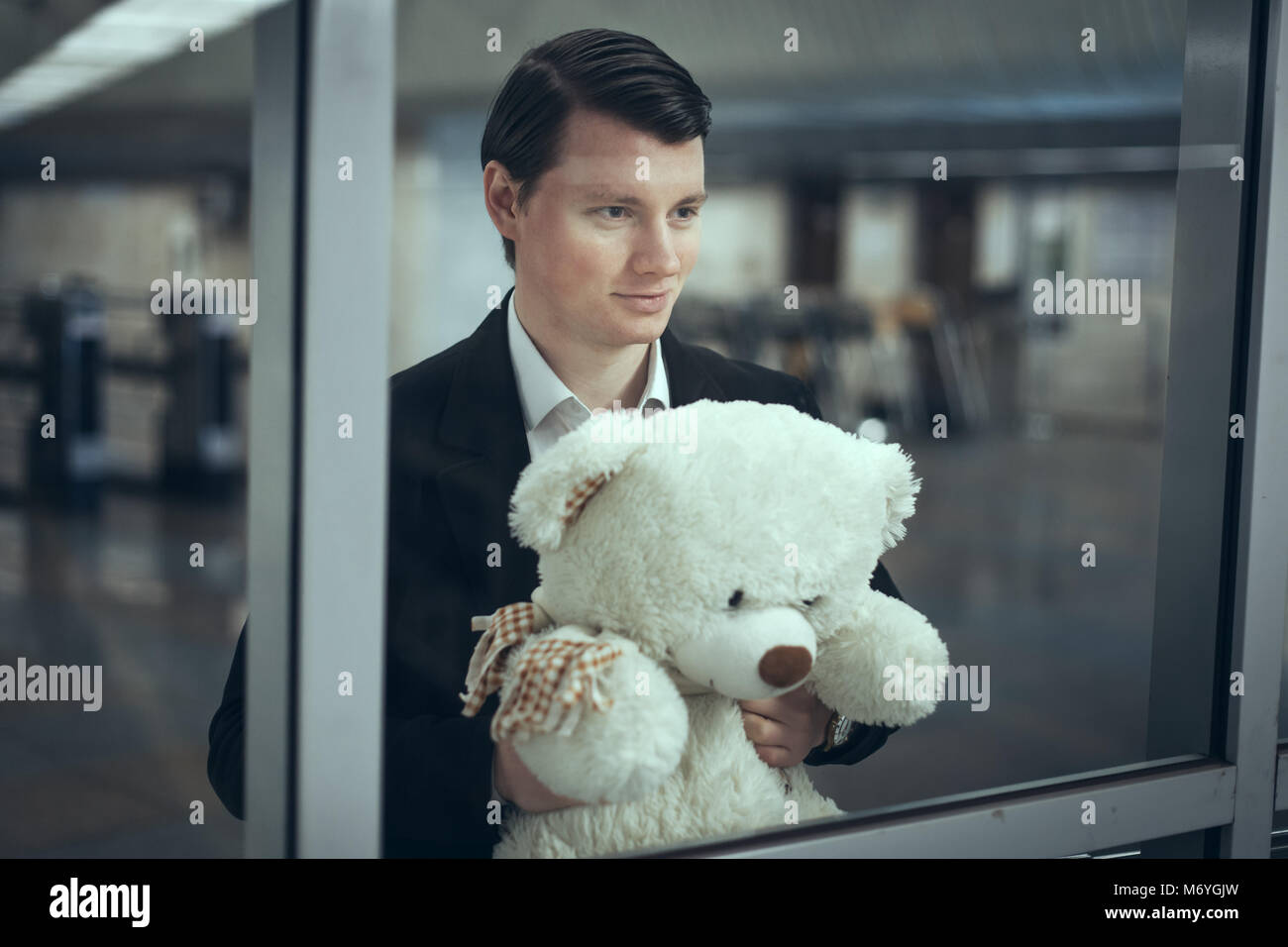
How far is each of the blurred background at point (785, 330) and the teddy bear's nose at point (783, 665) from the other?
280 mm

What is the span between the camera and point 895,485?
1099 millimetres

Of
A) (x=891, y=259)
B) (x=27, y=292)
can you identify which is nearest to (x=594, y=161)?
(x=27, y=292)

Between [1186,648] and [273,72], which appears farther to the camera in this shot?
[1186,648]

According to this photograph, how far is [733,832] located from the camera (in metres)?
1.09

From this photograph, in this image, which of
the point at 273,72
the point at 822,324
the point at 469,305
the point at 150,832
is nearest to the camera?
the point at 273,72

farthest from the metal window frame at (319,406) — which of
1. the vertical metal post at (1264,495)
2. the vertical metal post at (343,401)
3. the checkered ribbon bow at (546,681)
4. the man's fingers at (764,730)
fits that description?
the vertical metal post at (1264,495)

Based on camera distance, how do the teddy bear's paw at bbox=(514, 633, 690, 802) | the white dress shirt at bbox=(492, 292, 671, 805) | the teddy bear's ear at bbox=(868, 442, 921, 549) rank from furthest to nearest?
the white dress shirt at bbox=(492, 292, 671, 805)
the teddy bear's ear at bbox=(868, 442, 921, 549)
the teddy bear's paw at bbox=(514, 633, 690, 802)

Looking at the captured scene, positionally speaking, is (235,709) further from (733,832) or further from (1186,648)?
(1186,648)

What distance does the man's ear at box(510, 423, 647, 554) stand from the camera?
98cm

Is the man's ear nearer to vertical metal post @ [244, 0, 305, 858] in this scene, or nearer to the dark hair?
vertical metal post @ [244, 0, 305, 858]

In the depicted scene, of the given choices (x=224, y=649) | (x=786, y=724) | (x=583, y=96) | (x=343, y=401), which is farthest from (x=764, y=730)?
(x=224, y=649)

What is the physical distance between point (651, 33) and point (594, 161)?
9.3 inches

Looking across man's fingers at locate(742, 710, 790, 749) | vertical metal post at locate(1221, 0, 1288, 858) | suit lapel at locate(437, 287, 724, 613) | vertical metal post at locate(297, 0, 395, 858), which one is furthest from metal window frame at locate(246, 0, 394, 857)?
vertical metal post at locate(1221, 0, 1288, 858)
